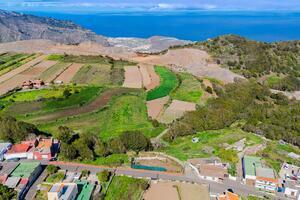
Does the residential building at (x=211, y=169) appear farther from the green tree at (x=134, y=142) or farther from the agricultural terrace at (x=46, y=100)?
the agricultural terrace at (x=46, y=100)

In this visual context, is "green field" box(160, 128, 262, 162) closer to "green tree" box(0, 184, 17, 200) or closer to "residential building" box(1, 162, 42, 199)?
"residential building" box(1, 162, 42, 199)

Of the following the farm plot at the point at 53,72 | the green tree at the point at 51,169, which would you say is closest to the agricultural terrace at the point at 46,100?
the farm plot at the point at 53,72

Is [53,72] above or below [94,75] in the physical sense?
below

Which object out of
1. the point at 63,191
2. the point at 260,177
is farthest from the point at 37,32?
the point at 260,177

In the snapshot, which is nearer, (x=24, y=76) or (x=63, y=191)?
(x=63, y=191)

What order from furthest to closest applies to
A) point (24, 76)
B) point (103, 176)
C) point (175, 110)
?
1. point (24, 76)
2. point (175, 110)
3. point (103, 176)

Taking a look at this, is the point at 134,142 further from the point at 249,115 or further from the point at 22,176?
the point at 249,115

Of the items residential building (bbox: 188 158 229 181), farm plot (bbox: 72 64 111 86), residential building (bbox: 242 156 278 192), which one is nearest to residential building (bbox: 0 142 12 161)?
residential building (bbox: 188 158 229 181)
